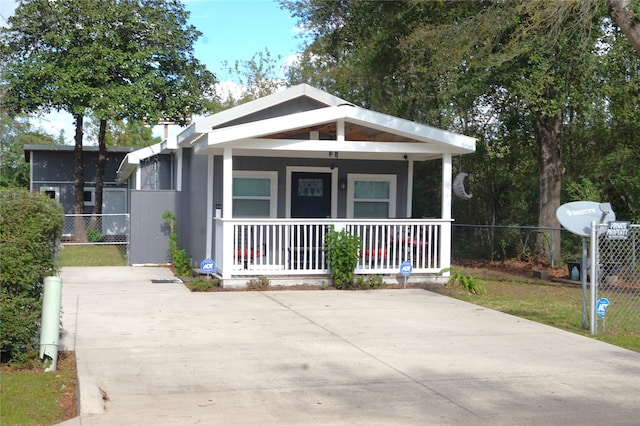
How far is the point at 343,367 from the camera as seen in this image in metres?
7.55

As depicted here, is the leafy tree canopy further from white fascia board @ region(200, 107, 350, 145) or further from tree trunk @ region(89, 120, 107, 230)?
white fascia board @ region(200, 107, 350, 145)

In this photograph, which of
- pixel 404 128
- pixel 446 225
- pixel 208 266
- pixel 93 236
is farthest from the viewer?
pixel 93 236

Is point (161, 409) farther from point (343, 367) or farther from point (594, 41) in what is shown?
point (594, 41)

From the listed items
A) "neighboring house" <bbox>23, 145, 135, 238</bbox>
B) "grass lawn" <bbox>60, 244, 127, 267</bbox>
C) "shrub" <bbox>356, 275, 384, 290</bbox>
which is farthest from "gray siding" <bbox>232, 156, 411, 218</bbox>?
"neighboring house" <bbox>23, 145, 135, 238</bbox>

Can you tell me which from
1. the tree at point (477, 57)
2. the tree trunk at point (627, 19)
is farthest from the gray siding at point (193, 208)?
the tree trunk at point (627, 19)

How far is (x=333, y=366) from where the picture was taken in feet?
24.9

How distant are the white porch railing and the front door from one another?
816mm

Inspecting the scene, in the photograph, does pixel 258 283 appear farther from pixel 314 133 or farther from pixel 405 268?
pixel 314 133

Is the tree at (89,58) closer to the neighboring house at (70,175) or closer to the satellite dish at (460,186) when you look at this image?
the neighboring house at (70,175)

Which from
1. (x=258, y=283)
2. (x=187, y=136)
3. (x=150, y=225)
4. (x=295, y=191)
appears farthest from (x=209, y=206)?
(x=150, y=225)

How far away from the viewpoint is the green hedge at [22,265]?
21.8ft

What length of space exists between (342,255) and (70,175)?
70.9ft

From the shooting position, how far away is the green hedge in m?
6.64

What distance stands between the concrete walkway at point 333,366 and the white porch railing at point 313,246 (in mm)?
1766
